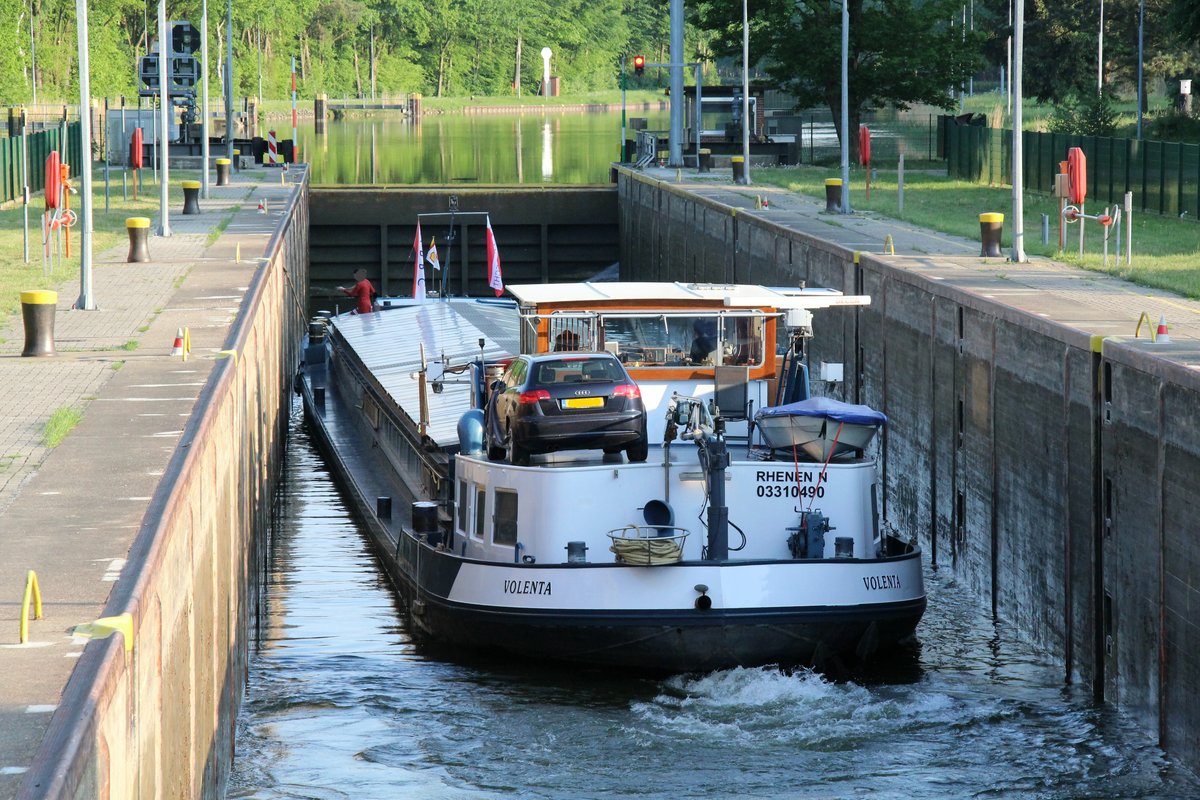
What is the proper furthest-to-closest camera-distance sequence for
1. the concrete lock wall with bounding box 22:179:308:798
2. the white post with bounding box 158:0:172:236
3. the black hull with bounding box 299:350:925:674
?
the white post with bounding box 158:0:172:236 < the black hull with bounding box 299:350:925:674 < the concrete lock wall with bounding box 22:179:308:798

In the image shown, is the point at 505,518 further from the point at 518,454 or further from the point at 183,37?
the point at 183,37

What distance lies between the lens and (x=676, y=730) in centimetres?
2020

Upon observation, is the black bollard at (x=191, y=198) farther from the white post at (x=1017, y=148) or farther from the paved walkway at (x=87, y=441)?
the white post at (x=1017, y=148)

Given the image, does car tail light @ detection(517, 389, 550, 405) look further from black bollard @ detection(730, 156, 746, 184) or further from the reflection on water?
the reflection on water

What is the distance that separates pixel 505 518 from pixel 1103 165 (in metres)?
35.3

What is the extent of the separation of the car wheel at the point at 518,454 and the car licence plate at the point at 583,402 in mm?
793

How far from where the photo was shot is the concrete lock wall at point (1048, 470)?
18719 millimetres

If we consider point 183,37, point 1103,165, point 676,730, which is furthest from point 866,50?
point 676,730

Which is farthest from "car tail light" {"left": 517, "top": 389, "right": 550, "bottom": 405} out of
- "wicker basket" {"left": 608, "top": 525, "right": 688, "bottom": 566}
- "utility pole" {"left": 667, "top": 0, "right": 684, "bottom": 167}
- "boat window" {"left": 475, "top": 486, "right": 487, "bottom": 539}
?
"utility pole" {"left": 667, "top": 0, "right": 684, "bottom": 167}

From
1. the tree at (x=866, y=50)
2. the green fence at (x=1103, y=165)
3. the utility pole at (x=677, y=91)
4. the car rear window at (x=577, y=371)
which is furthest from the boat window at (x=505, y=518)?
the utility pole at (x=677, y=91)

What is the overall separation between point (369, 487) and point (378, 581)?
204 inches

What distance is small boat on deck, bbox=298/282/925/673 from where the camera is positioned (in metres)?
21.0

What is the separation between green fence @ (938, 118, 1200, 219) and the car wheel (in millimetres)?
28393

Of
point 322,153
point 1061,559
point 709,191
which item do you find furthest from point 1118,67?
point 1061,559
